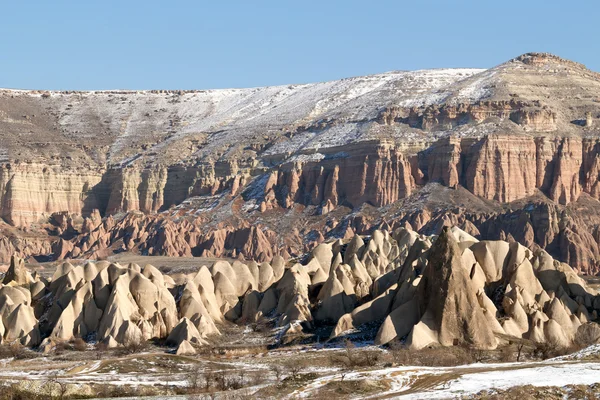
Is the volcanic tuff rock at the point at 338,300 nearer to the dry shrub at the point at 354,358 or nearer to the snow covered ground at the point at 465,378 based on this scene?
the dry shrub at the point at 354,358

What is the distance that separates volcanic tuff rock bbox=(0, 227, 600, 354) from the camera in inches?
3773

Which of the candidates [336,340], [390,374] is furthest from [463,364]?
[336,340]

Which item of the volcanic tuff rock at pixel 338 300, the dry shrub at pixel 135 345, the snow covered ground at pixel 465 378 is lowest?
the snow covered ground at pixel 465 378

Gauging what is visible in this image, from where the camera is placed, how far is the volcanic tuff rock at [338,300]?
314ft

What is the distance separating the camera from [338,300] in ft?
370

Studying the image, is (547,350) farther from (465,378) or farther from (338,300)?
(338,300)

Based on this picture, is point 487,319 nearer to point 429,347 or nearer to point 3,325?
point 429,347

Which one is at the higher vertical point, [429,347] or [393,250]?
[393,250]

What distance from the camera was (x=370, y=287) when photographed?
116 meters

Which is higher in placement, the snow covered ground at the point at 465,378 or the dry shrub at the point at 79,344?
the dry shrub at the point at 79,344

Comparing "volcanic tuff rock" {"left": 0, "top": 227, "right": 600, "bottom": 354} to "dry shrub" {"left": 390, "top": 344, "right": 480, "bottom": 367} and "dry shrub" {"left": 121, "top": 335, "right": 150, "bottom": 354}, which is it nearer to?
"dry shrub" {"left": 121, "top": 335, "right": 150, "bottom": 354}

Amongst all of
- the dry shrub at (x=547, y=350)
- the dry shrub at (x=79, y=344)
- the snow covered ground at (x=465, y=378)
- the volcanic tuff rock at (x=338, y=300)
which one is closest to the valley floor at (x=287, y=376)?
the snow covered ground at (x=465, y=378)

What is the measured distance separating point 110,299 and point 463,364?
1480 inches

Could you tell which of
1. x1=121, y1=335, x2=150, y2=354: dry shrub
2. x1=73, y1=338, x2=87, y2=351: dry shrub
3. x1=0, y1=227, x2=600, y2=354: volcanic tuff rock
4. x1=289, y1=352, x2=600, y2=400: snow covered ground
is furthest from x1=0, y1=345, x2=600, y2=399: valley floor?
x1=0, y1=227, x2=600, y2=354: volcanic tuff rock
